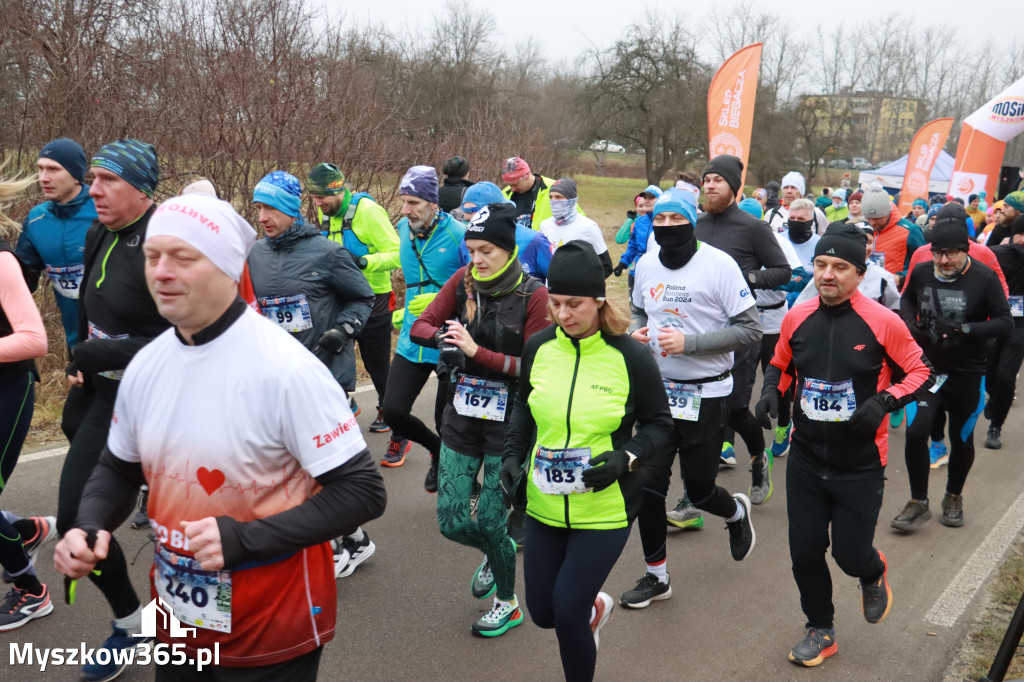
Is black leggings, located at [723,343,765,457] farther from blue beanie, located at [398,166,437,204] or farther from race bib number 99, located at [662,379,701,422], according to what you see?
blue beanie, located at [398,166,437,204]

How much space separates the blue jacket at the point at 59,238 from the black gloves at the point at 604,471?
2.99m

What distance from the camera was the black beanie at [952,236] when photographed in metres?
6.00

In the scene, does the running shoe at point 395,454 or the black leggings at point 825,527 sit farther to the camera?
the running shoe at point 395,454

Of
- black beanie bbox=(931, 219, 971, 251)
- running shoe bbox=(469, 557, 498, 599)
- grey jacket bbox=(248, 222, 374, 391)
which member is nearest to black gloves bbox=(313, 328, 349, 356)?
grey jacket bbox=(248, 222, 374, 391)

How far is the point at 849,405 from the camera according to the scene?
4.18 m

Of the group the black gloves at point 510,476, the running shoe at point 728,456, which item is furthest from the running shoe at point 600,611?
the running shoe at point 728,456

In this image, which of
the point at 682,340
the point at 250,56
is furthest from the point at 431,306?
the point at 250,56

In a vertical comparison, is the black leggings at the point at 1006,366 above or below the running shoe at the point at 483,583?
above

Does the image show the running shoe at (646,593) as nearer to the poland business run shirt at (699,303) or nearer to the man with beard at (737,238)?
the poland business run shirt at (699,303)

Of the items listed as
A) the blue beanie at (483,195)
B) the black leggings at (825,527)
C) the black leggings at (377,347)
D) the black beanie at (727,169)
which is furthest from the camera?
the black leggings at (377,347)

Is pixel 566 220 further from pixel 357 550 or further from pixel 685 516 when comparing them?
pixel 357 550

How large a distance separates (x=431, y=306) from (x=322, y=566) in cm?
243

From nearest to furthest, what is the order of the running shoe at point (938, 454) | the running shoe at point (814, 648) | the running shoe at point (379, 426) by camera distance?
the running shoe at point (814, 648), the running shoe at point (938, 454), the running shoe at point (379, 426)

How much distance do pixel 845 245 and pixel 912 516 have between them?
284 centimetres
